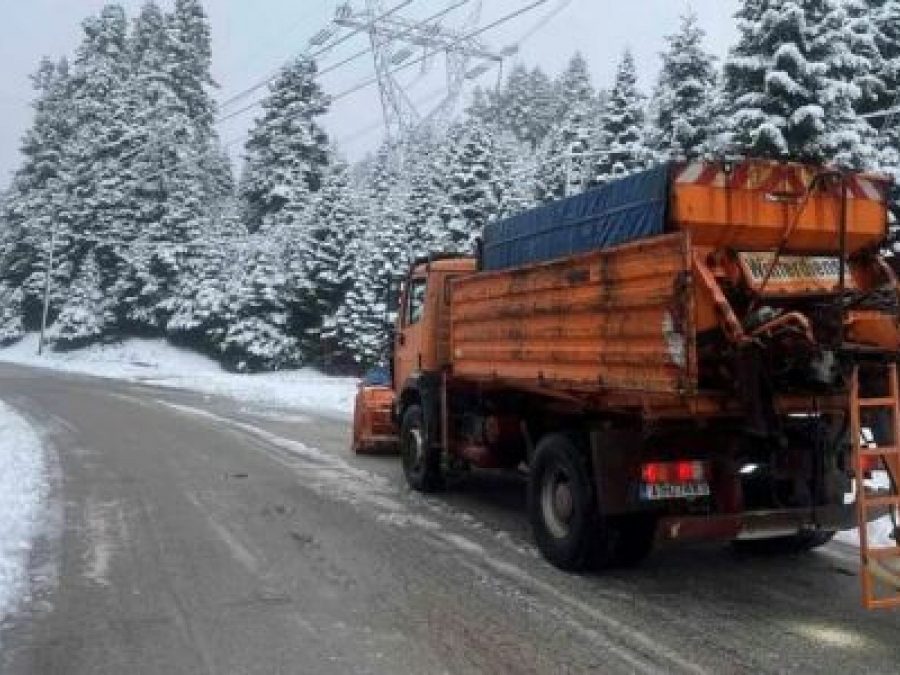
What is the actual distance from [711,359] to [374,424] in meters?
9.20

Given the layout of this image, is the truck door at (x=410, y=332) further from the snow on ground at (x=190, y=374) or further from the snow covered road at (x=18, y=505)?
the snow on ground at (x=190, y=374)

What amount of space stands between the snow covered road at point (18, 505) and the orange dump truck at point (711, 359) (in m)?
3.87

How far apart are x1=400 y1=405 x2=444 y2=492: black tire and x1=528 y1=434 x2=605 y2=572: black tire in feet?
10.1

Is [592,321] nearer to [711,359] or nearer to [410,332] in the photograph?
[711,359]

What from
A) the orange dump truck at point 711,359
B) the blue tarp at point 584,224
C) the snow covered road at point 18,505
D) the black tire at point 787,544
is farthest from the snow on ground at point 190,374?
the orange dump truck at point 711,359

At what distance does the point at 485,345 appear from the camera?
993cm

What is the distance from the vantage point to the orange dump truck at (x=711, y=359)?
6715 mm

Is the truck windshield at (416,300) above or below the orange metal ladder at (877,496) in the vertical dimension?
above

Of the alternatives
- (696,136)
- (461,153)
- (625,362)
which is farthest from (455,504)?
(461,153)

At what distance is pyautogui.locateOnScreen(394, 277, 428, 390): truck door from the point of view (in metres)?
12.1

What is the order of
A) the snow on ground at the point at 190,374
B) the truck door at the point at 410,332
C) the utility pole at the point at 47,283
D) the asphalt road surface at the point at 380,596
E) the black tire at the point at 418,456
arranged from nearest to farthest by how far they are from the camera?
the asphalt road surface at the point at 380,596 → the black tire at the point at 418,456 → the truck door at the point at 410,332 → the snow on ground at the point at 190,374 → the utility pole at the point at 47,283

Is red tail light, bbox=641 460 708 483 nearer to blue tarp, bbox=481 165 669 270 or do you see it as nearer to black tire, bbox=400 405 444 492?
blue tarp, bbox=481 165 669 270

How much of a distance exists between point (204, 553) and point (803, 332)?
4.90 meters

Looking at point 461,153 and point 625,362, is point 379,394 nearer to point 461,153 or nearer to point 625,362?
point 625,362
